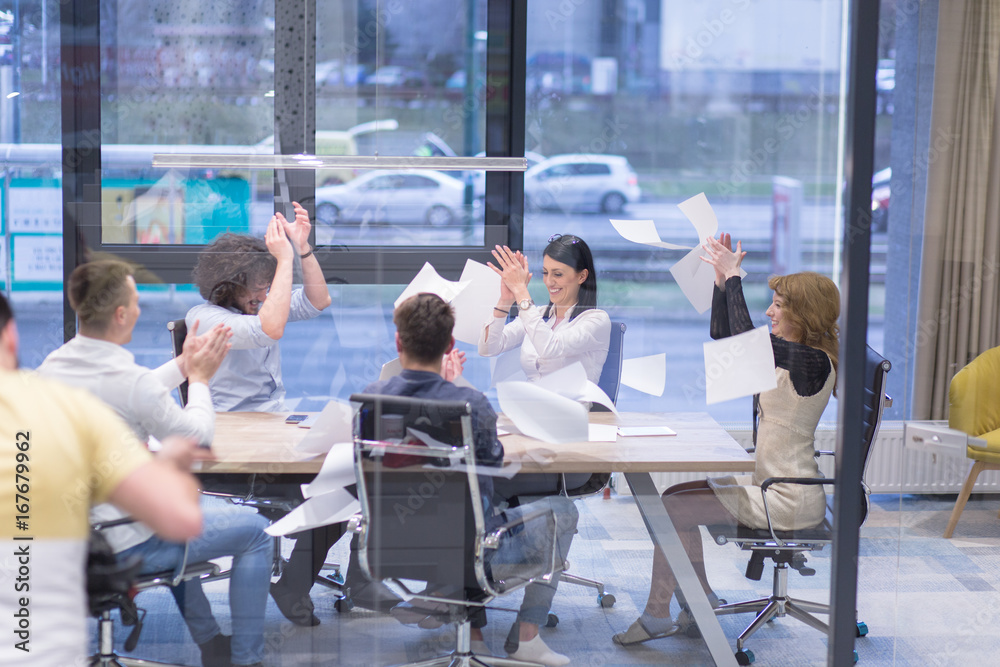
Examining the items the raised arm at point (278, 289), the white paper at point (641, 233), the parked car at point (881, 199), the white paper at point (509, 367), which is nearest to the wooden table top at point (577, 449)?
the white paper at point (509, 367)

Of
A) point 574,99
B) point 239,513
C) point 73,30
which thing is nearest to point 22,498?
point 239,513

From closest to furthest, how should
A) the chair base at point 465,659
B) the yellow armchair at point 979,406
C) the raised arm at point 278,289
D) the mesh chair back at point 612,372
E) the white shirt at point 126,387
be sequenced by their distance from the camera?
the white shirt at point 126,387
the raised arm at point 278,289
the mesh chair back at point 612,372
the chair base at point 465,659
the yellow armchair at point 979,406

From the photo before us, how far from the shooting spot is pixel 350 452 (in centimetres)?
229

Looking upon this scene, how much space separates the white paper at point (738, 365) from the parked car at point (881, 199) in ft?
1.31

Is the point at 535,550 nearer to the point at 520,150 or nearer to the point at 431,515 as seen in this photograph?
the point at 431,515

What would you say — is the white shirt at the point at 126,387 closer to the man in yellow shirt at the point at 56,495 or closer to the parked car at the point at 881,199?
the man in yellow shirt at the point at 56,495

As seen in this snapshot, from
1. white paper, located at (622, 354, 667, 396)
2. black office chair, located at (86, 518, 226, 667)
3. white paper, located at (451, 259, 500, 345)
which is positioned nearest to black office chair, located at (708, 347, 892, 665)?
white paper, located at (622, 354, 667, 396)

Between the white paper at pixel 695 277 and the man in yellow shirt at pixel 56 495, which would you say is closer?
the man in yellow shirt at pixel 56 495

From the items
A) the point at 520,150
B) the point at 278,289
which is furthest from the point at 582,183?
the point at 278,289

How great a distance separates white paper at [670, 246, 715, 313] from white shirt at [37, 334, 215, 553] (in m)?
1.29

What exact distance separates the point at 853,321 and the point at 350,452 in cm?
132

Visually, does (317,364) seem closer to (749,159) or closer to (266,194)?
(266,194)

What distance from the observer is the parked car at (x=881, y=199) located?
8.01 ft

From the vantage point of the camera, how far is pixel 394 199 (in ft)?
8.32
